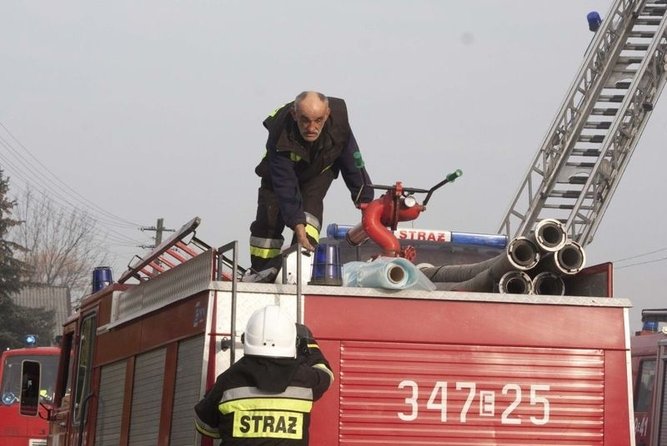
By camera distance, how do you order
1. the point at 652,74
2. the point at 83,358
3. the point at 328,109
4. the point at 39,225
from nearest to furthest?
the point at 328,109, the point at 83,358, the point at 652,74, the point at 39,225

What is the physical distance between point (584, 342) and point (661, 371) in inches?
279

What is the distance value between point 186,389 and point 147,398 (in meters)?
0.69

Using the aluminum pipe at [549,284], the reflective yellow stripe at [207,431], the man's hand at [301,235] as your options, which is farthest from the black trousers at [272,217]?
the reflective yellow stripe at [207,431]

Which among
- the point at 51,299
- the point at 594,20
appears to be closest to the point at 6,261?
the point at 51,299

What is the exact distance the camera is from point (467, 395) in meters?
5.90

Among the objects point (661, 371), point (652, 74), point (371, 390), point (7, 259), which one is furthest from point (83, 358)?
point (7, 259)

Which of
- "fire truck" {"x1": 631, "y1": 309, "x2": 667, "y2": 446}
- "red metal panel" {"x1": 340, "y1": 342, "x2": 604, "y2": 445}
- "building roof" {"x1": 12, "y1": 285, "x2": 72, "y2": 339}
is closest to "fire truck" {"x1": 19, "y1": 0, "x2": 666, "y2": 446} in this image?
"red metal panel" {"x1": 340, "y1": 342, "x2": 604, "y2": 445}

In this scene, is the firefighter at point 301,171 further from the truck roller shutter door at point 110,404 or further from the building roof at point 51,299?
the building roof at point 51,299

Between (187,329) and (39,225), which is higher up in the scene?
(39,225)

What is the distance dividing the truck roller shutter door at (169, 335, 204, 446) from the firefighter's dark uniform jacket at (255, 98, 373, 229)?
3.18 ft

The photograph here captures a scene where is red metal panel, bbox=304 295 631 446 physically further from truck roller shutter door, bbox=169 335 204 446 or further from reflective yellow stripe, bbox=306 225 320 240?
reflective yellow stripe, bbox=306 225 320 240

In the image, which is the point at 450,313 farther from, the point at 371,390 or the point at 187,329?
the point at 187,329

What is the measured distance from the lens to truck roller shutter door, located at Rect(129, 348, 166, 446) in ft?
21.2

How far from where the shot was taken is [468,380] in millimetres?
5918
